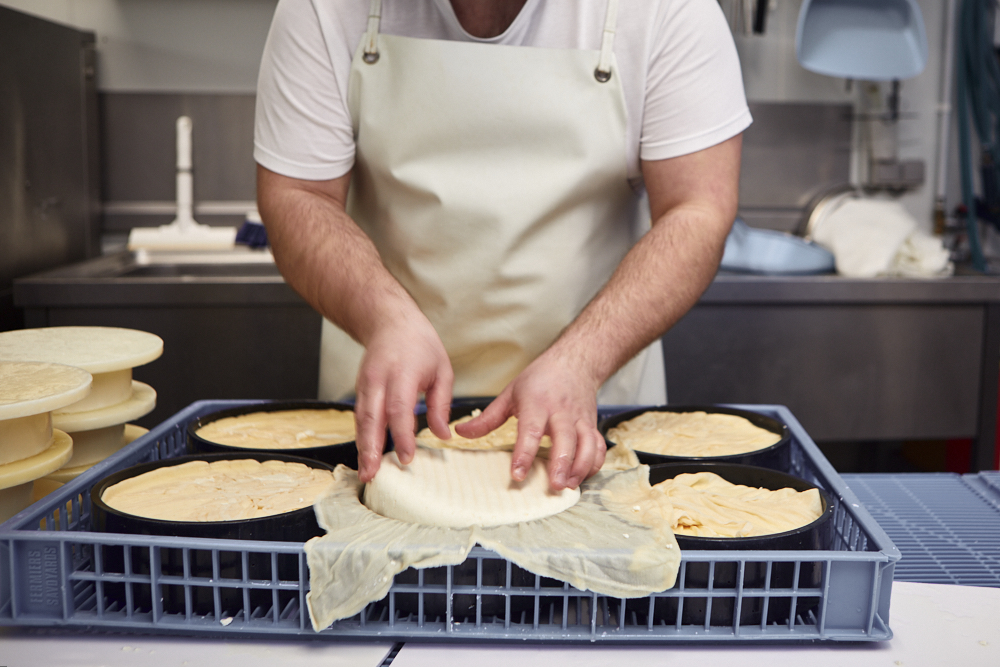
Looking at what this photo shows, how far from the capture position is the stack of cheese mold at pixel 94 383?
105 cm

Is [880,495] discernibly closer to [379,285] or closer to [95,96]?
[379,285]

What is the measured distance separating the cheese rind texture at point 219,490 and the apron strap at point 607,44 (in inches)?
31.0

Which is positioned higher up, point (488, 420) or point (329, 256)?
point (329, 256)

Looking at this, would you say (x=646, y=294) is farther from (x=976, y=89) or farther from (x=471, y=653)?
(x=976, y=89)

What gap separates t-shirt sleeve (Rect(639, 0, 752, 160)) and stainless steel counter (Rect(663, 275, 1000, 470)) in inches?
47.8

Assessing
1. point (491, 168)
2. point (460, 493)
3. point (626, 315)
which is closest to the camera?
point (460, 493)

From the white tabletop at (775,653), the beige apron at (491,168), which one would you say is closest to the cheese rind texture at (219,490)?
the white tabletop at (775,653)

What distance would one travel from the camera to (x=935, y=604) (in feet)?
2.73

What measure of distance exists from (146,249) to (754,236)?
207cm

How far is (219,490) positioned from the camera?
0.95 meters

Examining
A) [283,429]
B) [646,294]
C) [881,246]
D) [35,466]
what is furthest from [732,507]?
[881,246]

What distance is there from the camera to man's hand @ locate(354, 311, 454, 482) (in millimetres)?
910

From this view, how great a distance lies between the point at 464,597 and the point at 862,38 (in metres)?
2.49

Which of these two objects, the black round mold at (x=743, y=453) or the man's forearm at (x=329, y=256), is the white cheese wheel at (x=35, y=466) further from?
the black round mold at (x=743, y=453)
